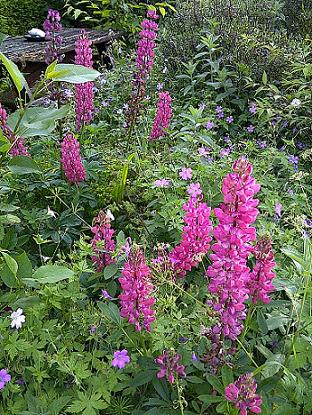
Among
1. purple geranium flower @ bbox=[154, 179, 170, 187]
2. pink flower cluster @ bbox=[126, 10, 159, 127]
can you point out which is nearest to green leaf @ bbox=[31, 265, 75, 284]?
purple geranium flower @ bbox=[154, 179, 170, 187]

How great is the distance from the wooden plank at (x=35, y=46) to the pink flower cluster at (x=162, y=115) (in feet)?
5.15

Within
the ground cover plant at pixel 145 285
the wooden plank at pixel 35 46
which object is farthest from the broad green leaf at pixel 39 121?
the wooden plank at pixel 35 46

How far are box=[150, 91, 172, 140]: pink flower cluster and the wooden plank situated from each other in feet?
5.15

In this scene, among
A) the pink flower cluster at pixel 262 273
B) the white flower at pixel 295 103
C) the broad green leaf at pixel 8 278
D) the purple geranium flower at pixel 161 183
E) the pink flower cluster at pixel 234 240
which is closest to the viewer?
the pink flower cluster at pixel 234 240

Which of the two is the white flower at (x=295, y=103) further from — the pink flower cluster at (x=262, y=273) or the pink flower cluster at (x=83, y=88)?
the pink flower cluster at (x=262, y=273)

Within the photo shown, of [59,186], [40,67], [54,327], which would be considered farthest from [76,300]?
[40,67]

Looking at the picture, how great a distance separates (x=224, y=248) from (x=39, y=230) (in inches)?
44.5

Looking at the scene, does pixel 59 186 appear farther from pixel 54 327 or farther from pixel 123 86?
pixel 123 86

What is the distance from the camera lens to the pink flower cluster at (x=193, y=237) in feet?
5.28

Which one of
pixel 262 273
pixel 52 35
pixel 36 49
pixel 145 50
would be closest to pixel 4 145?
pixel 262 273

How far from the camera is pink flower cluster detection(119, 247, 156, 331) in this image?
1435 millimetres

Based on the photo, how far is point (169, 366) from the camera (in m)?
1.44

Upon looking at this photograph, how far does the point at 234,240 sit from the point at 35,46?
405 centimetres

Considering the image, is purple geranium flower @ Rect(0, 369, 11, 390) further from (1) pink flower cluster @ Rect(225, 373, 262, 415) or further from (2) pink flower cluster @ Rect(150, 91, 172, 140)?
(2) pink flower cluster @ Rect(150, 91, 172, 140)
